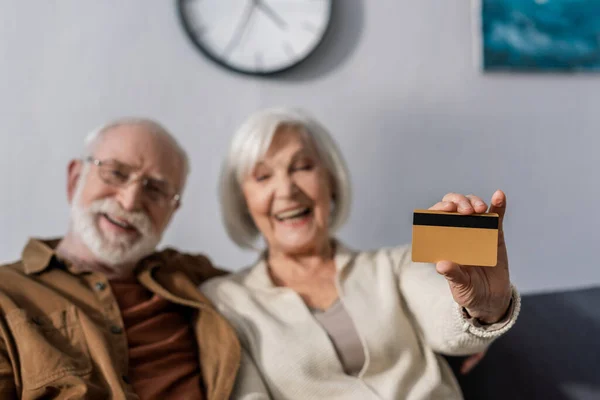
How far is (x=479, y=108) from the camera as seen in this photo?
1678 millimetres

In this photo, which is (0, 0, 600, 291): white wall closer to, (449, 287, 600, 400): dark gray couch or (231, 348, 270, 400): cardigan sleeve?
(449, 287, 600, 400): dark gray couch

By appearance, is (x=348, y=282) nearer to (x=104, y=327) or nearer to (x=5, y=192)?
(x=104, y=327)

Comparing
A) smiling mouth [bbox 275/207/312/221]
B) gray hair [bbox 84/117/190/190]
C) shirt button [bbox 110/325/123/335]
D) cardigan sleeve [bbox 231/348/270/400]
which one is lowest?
cardigan sleeve [bbox 231/348/270/400]

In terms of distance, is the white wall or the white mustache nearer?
the white mustache

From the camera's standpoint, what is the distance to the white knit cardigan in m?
1.09

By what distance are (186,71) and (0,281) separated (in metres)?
0.82

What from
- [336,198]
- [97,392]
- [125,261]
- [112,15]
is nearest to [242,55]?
[112,15]

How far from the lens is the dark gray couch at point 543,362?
123 cm

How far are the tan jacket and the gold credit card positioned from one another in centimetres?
53

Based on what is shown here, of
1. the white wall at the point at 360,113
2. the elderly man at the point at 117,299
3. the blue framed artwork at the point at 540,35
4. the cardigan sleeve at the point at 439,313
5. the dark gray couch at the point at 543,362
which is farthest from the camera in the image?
the blue framed artwork at the point at 540,35

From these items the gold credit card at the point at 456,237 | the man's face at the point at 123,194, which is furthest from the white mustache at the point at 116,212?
the gold credit card at the point at 456,237

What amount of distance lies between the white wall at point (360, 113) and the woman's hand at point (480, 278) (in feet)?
2.57

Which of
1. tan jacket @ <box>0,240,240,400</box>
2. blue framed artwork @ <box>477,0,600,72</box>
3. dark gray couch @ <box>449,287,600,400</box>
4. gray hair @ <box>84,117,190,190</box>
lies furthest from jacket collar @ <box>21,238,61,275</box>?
blue framed artwork @ <box>477,0,600,72</box>

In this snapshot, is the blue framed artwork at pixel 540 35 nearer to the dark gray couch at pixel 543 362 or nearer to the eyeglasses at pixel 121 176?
the dark gray couch at pixel 543 362
